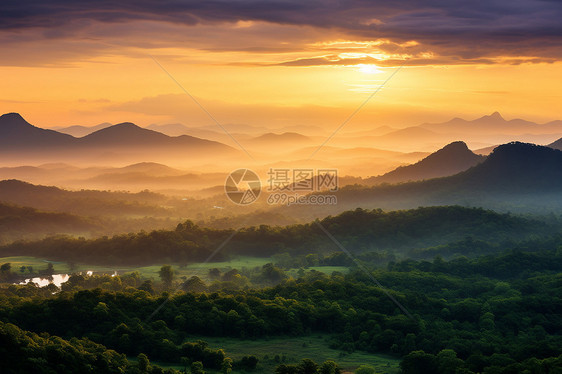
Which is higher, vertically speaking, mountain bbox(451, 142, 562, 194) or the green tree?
mountain bbox(451, 142, 562, 194)

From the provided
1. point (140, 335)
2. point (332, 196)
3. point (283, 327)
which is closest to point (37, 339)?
point (140, 335)

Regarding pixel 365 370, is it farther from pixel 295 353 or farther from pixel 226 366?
pixel 226 366

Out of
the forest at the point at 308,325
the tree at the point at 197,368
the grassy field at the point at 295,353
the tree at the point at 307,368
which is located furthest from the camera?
the grassy field at the point at 295,353

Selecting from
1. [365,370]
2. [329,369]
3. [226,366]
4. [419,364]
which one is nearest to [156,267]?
[226,366]

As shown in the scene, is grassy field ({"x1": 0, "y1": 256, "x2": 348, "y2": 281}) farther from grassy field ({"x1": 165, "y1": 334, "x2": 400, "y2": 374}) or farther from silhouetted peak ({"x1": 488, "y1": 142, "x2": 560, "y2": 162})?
silhouetted peak ({"x1": 488, "y1": 142, "x2": 560, "y2": 162})

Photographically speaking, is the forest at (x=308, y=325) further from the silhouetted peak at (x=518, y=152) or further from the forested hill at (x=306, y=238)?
the silhouetted peak at (x=518, y=152)

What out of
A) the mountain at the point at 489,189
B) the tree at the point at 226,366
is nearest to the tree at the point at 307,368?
the tree at the point at 226,366

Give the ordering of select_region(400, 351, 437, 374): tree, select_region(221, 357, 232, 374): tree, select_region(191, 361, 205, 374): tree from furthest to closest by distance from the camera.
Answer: select_region(400, 351, 437, 374): tree → select_region(221, 357, 232, 374): tree → select_region(191, 361, 205, 374): tree

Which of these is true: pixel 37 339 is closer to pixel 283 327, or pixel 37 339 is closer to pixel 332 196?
pixel 283 327

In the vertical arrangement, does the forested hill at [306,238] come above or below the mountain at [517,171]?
below

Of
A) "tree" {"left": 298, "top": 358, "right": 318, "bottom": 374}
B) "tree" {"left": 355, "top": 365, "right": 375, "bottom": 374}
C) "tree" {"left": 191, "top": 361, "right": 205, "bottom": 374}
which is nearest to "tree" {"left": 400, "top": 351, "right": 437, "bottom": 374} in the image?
"tree" {"left": 355, "top": 365, "right": 375, "bottom": 374}
